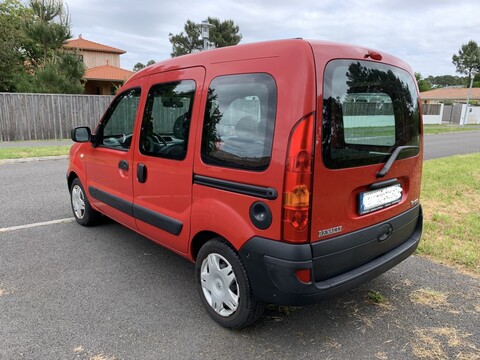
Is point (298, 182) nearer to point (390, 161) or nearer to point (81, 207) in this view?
point (390, 161)

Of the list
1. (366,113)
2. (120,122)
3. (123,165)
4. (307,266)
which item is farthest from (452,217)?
(120,122)

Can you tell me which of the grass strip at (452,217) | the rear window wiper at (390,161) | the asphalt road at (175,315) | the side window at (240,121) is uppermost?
the side window at (240,121)

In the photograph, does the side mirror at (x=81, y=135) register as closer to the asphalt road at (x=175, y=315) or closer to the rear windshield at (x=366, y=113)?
the asphalt road at (x=175, y=315)

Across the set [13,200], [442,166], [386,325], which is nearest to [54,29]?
[13,200]

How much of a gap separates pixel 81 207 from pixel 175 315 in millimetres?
2560

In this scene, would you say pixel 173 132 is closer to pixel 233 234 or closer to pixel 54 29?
pixel 233 234

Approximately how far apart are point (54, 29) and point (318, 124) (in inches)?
711

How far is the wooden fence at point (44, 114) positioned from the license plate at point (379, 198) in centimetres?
1530

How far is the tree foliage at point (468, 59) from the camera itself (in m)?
62.7

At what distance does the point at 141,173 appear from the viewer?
3.38 meters

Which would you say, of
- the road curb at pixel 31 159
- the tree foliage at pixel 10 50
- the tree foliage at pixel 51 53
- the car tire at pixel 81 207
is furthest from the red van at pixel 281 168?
the tree foliage at pixel 10 50

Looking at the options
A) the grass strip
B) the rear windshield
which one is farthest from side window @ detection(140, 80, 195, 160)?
the grass strip

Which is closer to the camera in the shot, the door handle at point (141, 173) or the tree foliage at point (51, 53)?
the door handle at point (141, 173)

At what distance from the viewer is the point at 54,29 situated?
16828 mm
